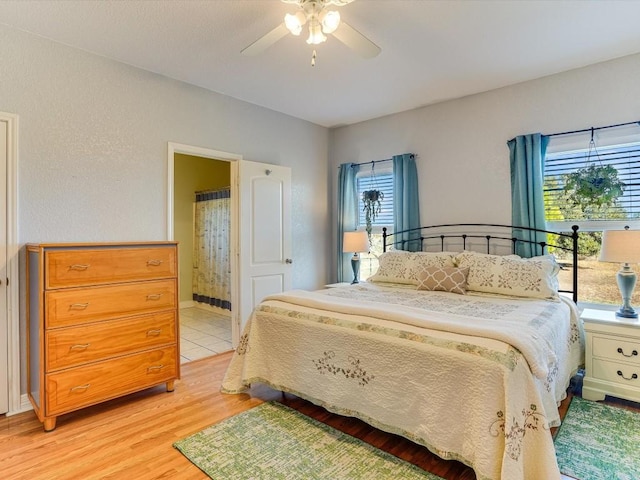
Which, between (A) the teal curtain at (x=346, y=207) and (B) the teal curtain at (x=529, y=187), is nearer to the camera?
(B) the teal curtain at (x=529, y=187)

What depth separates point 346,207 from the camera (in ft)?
15.5

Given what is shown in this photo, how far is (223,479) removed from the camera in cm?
178

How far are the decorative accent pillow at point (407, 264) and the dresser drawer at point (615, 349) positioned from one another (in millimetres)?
1185

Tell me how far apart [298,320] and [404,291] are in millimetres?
1161

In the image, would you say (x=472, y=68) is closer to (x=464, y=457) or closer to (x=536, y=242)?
(x=536, y=242)

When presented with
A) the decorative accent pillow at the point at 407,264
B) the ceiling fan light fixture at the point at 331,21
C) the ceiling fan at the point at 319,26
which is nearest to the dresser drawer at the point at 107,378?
the decorative accent pillow at the point at 407,264

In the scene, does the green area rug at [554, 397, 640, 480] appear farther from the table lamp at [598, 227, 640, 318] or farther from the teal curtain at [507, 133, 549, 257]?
the teal curtain at [507, 133, 549, 257]

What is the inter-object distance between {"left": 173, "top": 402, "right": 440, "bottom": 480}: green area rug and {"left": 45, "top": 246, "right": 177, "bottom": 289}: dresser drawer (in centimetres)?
117

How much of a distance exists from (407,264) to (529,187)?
1297 millimetres

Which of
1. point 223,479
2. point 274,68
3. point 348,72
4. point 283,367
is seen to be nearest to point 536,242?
point 348,72

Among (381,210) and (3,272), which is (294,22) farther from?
(381,210)

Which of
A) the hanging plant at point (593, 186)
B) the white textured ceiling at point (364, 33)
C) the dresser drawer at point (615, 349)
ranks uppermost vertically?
the white textured ceiling at point (364, 33)

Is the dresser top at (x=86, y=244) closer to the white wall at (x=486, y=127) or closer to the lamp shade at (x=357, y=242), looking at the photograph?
the lamp shade at (x=357, y=242)

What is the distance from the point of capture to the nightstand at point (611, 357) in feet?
8.08
